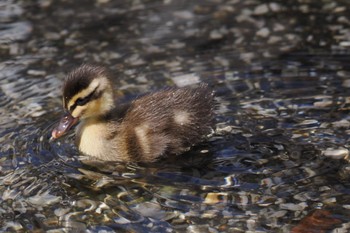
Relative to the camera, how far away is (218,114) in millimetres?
5812

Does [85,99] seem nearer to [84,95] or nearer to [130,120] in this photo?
[84,95]

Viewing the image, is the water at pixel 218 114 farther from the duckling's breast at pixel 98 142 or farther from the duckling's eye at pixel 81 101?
the duckling's eye at pixel 81 101

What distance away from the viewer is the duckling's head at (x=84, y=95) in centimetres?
516

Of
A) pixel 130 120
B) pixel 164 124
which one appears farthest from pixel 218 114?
pixel 130 120

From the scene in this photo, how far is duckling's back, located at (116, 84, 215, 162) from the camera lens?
5.27 meters

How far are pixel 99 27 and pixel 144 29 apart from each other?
444mm

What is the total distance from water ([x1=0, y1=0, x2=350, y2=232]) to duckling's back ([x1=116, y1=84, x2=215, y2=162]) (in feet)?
0.29

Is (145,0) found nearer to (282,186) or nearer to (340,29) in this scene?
(340,29)

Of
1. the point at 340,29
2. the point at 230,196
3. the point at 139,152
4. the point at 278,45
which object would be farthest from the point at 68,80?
the point at 340,29

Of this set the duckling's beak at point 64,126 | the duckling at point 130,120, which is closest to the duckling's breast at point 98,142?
the duckling at point 130,120

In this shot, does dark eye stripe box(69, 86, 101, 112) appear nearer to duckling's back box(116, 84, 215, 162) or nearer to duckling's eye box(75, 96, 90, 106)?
duckling's eye box(75, 96, 90, 106)

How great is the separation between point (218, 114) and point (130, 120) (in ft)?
2.56

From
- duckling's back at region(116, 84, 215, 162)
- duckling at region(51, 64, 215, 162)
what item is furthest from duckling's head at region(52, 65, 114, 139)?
duckling's back at region(116, 84, 215, 162)

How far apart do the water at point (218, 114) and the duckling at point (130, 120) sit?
3.8 inches
